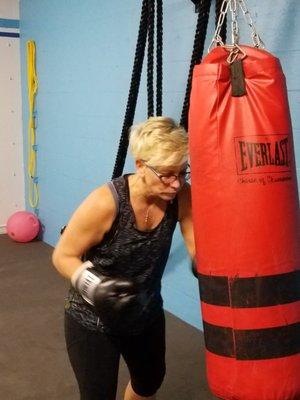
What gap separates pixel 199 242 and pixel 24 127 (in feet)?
12.9

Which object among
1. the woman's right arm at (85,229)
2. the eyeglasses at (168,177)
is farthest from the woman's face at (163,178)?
the woman's right arm at (85,229)

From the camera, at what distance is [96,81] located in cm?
362

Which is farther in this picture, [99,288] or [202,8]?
[202,8]

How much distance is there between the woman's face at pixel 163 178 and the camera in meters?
1.40

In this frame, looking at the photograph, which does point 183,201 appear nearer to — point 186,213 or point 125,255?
point 186,213

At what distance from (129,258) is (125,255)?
0.06ft

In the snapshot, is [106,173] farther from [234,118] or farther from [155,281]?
[234,118]

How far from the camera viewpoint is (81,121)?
3.90 meters

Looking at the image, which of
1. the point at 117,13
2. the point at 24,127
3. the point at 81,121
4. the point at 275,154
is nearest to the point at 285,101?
the point at 275,154

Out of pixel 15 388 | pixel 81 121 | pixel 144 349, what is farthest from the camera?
pixel 81 121

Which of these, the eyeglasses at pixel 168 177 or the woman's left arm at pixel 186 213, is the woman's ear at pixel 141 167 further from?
the woman's left arm at pixel 186 213

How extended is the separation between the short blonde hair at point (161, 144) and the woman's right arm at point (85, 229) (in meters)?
0.16

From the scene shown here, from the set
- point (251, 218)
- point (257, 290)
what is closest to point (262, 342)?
point (257, 290)

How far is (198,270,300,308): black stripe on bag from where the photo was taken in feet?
4.20
